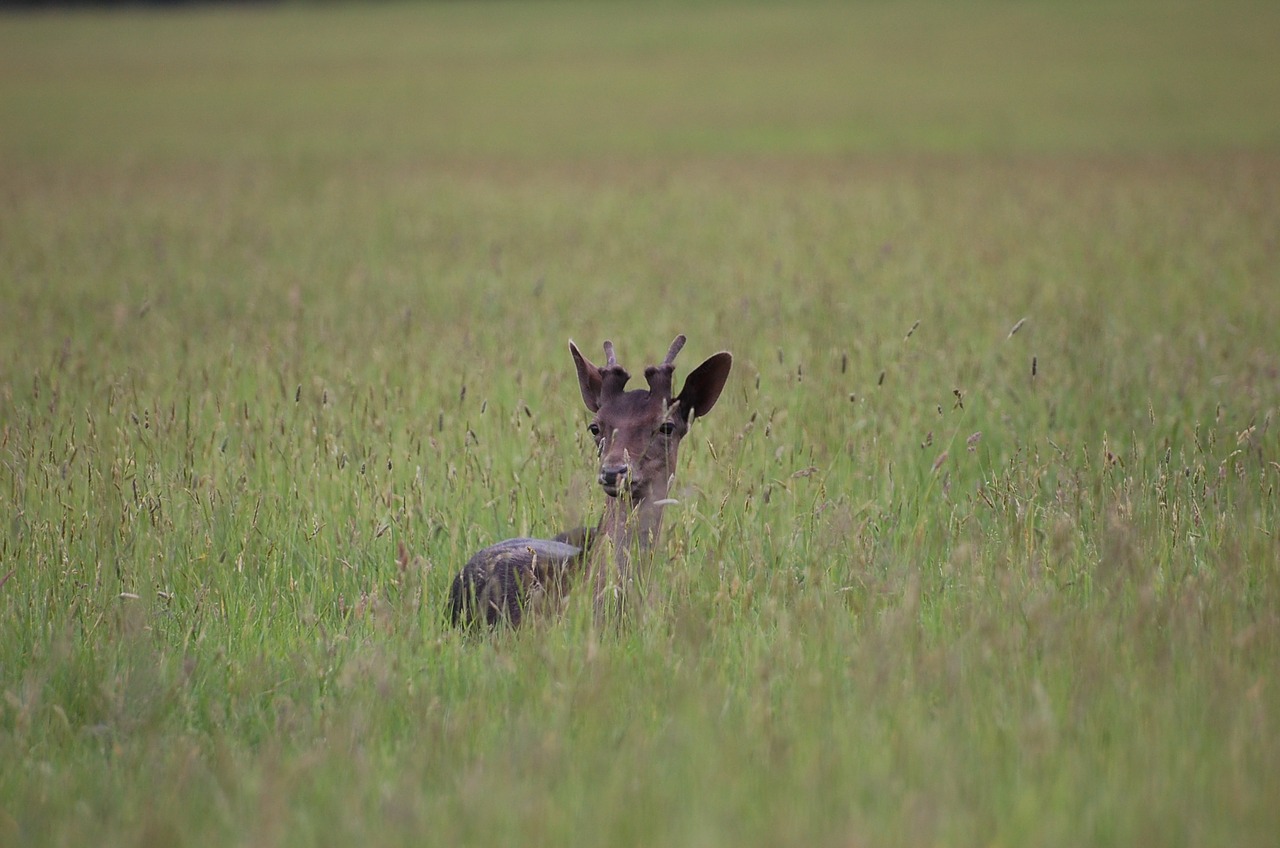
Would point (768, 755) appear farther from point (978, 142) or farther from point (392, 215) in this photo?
point (978, 142)

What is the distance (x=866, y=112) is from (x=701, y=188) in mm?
18084

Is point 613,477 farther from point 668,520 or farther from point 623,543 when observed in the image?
point 668,520

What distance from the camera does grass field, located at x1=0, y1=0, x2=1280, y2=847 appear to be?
11.6 ft

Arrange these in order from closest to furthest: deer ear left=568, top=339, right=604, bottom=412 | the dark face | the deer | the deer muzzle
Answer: the deer muzzle, the deer, the dark face, deer ear left=568, top=339, right=604, bottom=412

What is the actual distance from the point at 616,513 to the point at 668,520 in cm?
62

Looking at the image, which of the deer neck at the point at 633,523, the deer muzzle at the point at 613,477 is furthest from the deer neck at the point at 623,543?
the deer muzzle at the point at 613,477

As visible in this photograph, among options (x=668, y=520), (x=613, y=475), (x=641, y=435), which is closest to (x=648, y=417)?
(x=641, y=435)

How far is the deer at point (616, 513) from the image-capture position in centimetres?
502

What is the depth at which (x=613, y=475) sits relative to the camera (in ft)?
16.1

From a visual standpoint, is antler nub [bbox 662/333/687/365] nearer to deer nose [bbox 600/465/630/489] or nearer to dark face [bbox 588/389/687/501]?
dark face [bbox 588/389/687/501]

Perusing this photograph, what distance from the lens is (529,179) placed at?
79.4 ft

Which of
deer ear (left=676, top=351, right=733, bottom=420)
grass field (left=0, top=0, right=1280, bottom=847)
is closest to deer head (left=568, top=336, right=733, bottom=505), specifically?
deer ear (left=676, top=351, right=733, bottom=420)

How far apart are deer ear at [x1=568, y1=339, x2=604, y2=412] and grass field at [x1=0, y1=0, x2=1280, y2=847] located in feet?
1.70

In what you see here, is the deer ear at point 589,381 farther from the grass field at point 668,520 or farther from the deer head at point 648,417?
the grass field at point 668,520
